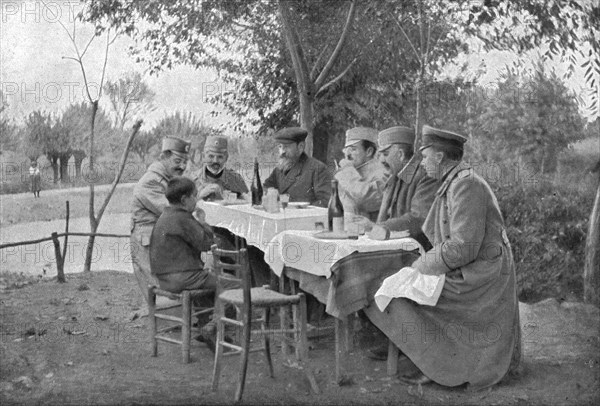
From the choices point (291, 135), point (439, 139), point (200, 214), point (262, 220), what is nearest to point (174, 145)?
point (200, 214)

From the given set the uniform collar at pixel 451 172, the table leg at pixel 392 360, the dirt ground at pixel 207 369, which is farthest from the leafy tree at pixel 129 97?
the table leg at pixel 392 360

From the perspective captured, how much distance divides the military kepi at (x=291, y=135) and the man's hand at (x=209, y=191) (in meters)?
0.87

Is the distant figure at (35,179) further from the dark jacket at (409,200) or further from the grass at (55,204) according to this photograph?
the dark jacket at (409,200)

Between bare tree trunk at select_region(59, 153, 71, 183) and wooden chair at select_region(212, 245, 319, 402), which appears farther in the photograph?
bare tree trunk at select_region(59, 153, 71, 183)

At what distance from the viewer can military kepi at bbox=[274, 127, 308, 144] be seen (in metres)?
7.47

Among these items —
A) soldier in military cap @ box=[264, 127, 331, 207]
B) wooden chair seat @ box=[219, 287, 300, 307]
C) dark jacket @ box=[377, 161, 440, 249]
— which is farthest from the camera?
soldier in military cap @ box=[264, 127, 331, 207]

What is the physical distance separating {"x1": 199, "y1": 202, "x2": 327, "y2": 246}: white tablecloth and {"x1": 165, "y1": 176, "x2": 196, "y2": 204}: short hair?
76cm

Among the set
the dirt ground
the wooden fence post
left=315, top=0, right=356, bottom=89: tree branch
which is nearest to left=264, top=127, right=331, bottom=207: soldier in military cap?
left=315, top=0, right=356, bottom=89: tree branch

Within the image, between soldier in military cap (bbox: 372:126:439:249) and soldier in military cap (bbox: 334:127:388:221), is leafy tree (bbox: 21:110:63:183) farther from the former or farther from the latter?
soldier in military cap (bbox: 372:126:439:249)

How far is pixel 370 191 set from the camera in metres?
6.64

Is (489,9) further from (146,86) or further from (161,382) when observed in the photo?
(161,382)

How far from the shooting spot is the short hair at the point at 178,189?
5.70m

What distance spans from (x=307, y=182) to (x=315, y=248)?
2562 millimetres

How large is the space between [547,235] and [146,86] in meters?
4.97
